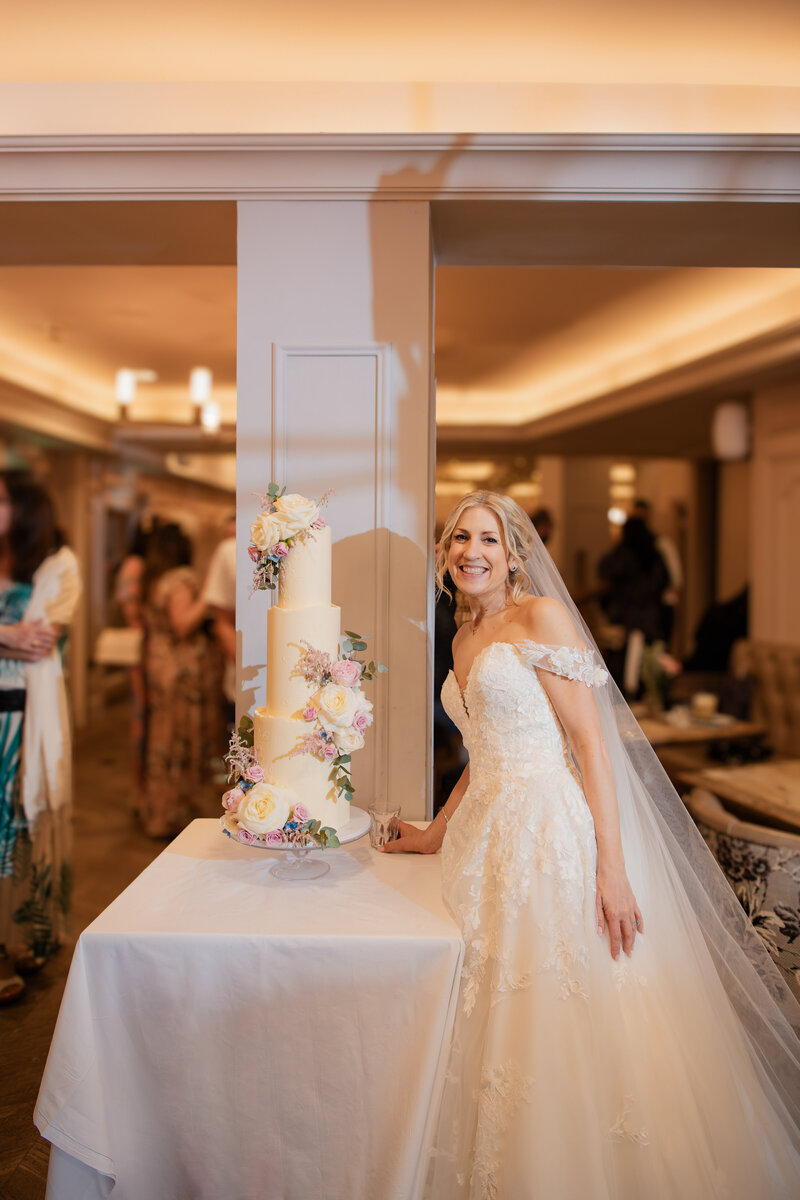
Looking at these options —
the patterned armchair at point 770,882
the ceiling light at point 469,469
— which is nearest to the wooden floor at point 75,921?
the patterned armchair at point 770,882

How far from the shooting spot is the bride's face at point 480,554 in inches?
76.1

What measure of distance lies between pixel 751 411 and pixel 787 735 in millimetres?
2426

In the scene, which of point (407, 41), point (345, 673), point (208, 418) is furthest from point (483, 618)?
point (208, 418)

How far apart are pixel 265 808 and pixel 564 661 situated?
0.74m

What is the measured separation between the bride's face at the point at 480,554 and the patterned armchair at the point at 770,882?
107 centimetres

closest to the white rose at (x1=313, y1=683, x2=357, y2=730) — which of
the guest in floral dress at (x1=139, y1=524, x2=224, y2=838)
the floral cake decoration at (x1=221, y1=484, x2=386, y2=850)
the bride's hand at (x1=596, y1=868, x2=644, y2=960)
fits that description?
the floral cake decoration at (x1=221, y1=484, x2=386, y2=850)

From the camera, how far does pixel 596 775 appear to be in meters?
1.78

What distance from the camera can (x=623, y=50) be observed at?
2.31 m

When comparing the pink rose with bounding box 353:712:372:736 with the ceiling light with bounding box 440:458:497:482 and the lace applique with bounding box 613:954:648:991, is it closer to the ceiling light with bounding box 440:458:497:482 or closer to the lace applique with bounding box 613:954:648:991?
the lace applique with bounding box 613:954:648:991

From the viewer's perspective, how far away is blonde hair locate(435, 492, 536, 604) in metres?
1.95

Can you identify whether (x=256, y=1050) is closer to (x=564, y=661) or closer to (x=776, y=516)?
(x=564, y=661)

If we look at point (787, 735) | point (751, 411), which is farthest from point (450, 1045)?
point (751, 411)

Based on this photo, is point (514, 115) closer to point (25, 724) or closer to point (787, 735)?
point (25, 724)

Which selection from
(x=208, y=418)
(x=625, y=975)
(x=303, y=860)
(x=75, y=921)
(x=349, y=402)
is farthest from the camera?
(x=208, y=418)
